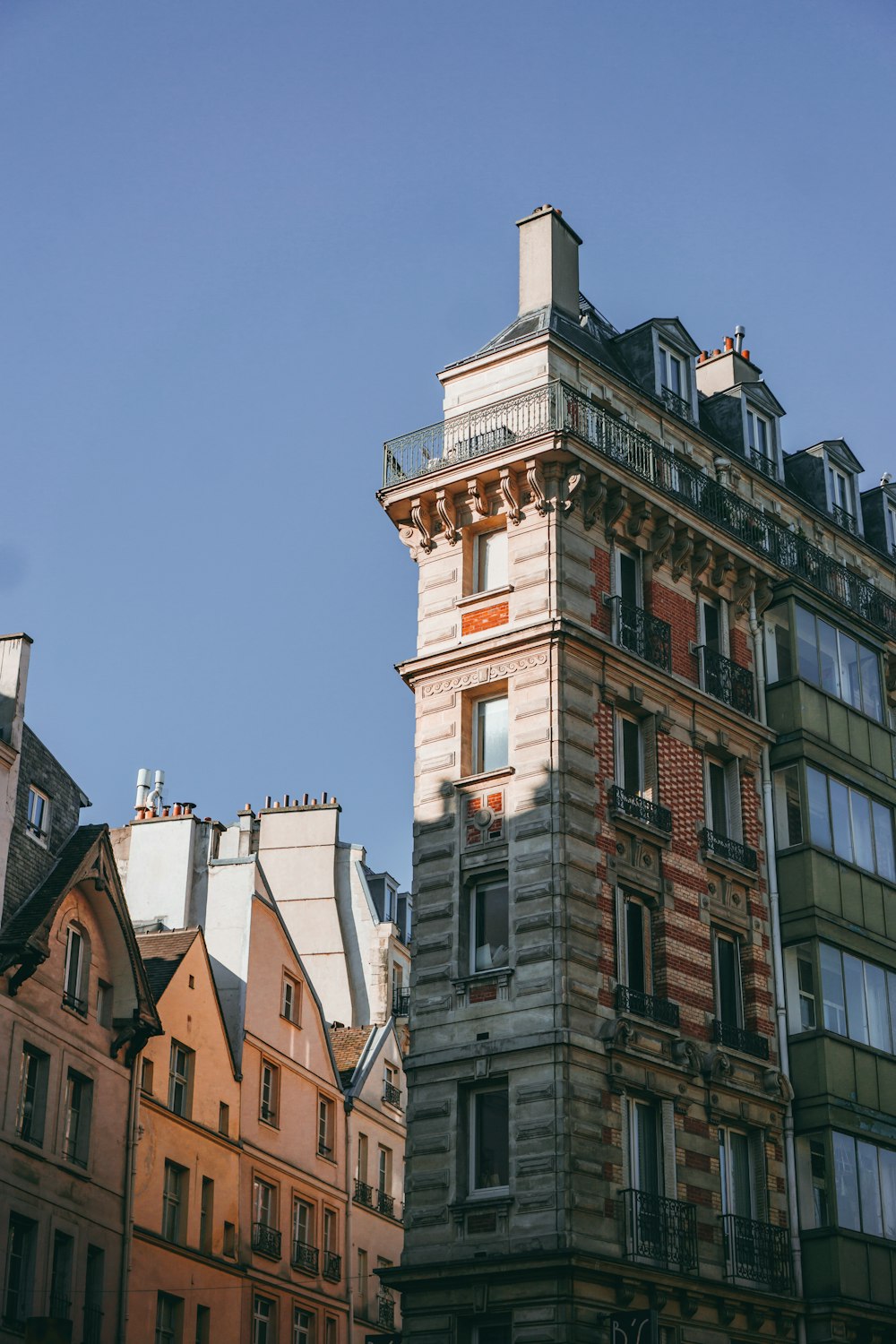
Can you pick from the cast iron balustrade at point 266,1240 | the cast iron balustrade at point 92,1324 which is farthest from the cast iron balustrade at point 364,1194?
the cast iron balustrade at point 92,1324

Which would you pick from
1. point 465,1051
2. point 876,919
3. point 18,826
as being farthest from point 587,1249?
point 18,826

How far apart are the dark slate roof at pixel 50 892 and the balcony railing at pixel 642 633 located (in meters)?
11.1

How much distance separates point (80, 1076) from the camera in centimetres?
3653

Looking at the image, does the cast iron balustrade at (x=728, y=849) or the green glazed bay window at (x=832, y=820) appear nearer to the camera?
the cast iron balustrade at (x=728, y=849)

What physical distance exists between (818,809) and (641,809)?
493 centimetres

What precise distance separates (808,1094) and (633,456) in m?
12.6

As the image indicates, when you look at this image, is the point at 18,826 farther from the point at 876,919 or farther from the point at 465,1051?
the point at 876,919

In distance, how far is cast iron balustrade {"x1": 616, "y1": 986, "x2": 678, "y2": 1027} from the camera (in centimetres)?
3203

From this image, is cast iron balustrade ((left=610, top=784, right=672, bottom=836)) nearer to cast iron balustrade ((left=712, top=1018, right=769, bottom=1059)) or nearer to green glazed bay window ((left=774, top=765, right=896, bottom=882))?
green glazed bay window ((left=774, top=765, right=896, bottom=882))

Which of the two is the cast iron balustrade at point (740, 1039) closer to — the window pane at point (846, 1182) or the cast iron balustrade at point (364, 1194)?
the window pane at point (846, 1182)

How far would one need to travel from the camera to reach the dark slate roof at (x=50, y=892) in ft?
113

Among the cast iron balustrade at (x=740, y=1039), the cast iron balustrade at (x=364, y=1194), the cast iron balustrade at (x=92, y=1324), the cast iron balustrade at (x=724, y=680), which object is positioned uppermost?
the cast iron balustrade at (x=724, y=680)

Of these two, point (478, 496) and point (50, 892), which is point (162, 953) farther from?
point (478, 496)

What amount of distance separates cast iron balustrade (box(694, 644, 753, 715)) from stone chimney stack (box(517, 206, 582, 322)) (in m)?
8.06
